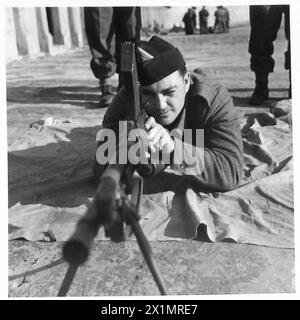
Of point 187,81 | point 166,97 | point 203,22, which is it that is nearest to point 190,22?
point 203,22

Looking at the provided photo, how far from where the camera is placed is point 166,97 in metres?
1.73

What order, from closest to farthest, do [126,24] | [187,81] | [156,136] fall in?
[156,136] → [187,81] → [126,24]

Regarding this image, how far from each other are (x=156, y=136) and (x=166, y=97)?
1.08ft

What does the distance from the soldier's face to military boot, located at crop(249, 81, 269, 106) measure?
169 cm

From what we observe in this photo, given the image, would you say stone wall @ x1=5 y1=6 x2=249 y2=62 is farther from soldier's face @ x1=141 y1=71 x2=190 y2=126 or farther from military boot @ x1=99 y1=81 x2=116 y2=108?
soldier's face @ x1=141 y1=71 x2=190 y2=126

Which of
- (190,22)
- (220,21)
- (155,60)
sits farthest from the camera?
(190,22)

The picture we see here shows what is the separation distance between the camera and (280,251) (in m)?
1.64

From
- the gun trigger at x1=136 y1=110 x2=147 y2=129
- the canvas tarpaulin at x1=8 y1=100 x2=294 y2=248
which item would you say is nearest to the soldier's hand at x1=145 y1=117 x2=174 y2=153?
the gun trigger at x1=136 y1=110 x2=147 y2=129

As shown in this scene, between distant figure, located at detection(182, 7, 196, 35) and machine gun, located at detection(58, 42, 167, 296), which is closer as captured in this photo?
machine gun, located at detection(58, 42, 167, 296)

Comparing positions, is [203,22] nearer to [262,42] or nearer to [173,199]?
[262,42]

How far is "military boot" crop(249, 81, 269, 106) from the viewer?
11.2 feet

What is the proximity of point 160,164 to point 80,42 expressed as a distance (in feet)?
25.7

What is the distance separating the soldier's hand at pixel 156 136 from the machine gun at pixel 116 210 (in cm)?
3
